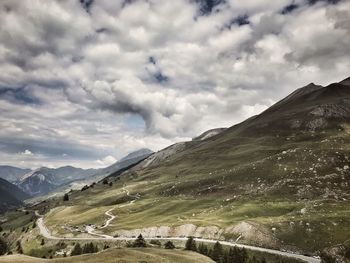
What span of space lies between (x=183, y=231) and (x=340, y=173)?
9827cm

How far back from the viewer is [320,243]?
355 feet

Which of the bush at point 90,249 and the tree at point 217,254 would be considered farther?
the bush at point 90,249

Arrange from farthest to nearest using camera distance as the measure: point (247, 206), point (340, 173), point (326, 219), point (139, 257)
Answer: point (340, 173)
point (247, 206)
point (326, 219)
point (139, 257)

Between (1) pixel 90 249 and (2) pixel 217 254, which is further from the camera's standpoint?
(1) pixel 90 249

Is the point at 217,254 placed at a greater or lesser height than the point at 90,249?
lesser

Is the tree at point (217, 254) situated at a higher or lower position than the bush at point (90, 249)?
lower

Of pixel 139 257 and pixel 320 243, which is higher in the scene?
pixel 139 257

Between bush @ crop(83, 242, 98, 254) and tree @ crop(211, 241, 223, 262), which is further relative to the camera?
bush @ crop(83, 242, 98, 254)

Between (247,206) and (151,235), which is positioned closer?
(151,235)

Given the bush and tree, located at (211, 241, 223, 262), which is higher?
the bush

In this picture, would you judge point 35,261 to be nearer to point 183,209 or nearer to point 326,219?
point 326,219

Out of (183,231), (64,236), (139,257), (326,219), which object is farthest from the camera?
(64,236)

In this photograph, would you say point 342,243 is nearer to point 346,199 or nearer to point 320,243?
point 320,243

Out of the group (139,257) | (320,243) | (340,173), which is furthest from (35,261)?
(340,173)
